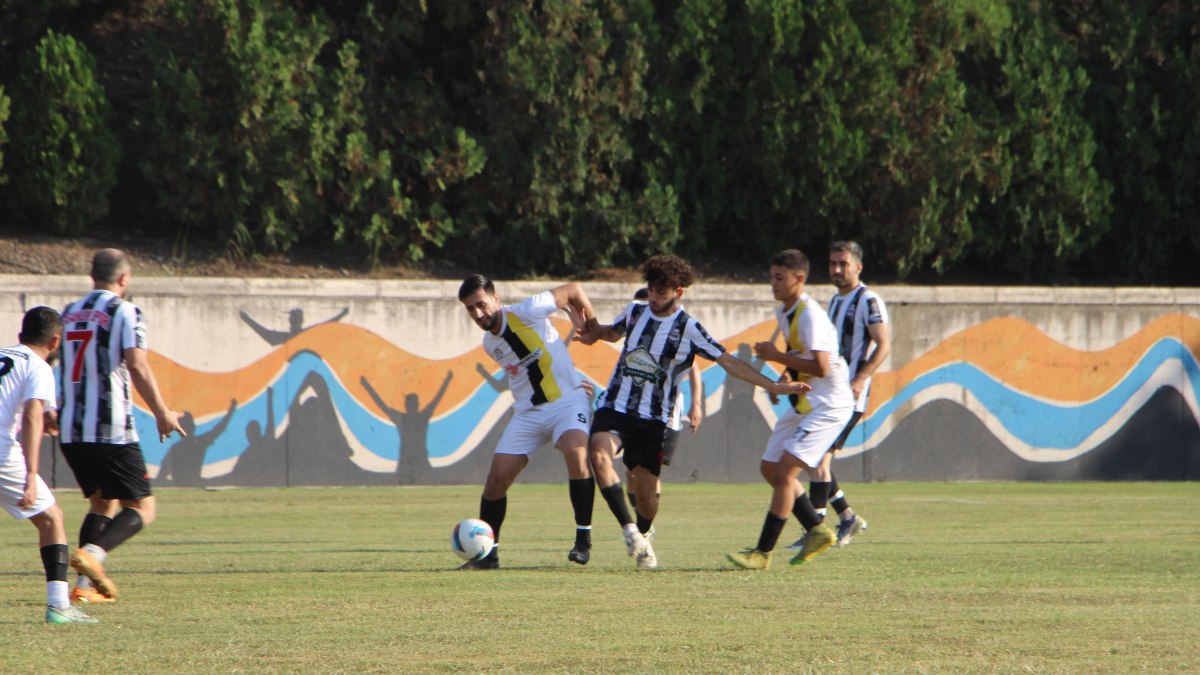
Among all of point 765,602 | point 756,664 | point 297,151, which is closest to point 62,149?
point 297,151

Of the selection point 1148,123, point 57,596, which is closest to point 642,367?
point 57,596

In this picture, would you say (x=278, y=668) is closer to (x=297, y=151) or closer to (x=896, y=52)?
(x=297, y=151)

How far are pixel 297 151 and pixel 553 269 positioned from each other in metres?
4.27

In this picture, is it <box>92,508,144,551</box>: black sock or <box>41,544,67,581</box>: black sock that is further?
<box>92,508,144,551</box>: black sock

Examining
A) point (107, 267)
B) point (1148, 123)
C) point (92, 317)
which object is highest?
point (1148, 123)

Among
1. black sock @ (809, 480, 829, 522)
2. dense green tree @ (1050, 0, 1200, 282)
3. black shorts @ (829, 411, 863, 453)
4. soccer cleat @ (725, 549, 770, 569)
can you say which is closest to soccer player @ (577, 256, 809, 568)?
soccer cleat @ (725, 549, 770, 569)

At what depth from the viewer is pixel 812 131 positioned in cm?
2356

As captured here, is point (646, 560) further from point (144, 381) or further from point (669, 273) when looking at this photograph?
point (144, 381)

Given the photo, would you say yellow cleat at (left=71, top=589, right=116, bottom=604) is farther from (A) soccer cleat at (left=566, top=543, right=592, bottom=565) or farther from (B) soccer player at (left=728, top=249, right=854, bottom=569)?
(B) soccer player at (left=728, top=249, right=854, bottom=569)

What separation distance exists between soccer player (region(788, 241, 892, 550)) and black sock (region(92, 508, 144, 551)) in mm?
4717

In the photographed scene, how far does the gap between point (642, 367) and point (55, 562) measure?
3.89 m

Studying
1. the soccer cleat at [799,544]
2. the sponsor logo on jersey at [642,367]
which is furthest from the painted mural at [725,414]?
the sponsor logo on jersey at [642,367]

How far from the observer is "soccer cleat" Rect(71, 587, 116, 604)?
7973mm

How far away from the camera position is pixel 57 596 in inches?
284
